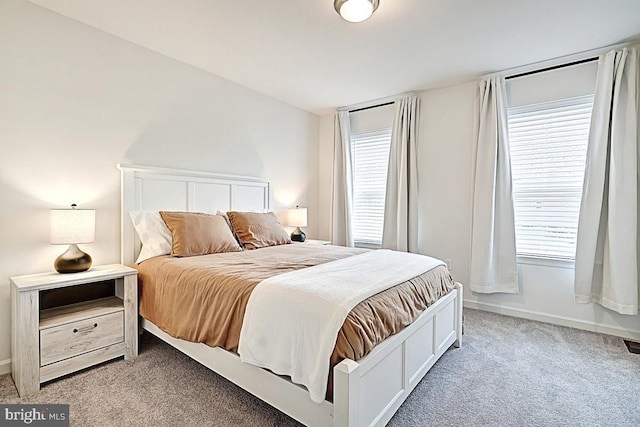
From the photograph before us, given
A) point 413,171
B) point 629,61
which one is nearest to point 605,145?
point 629,61

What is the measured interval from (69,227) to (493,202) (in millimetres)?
3707

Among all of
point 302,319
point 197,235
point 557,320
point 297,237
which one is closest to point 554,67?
point 557,320

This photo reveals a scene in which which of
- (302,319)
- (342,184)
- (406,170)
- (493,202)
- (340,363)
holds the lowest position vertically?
(340,363)

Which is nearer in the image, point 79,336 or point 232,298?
point 232,298

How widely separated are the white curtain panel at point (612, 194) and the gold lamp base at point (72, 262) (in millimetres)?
4091

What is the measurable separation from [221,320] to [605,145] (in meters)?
3.40

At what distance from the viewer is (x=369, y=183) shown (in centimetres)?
440

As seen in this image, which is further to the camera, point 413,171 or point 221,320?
point 413,171

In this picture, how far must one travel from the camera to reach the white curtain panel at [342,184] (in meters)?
4.44

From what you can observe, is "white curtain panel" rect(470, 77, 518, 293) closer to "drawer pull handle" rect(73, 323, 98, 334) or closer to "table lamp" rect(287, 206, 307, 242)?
"table lamp" rect(287, 206, 307, 242)

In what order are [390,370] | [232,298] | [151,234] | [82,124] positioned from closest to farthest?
[390,370], [232,298], [82,124], [151,234]

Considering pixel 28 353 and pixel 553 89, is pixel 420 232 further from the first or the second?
pixel 28 353

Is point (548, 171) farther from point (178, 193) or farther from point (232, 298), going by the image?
point (178, 193)

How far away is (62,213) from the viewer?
6.95 feet
